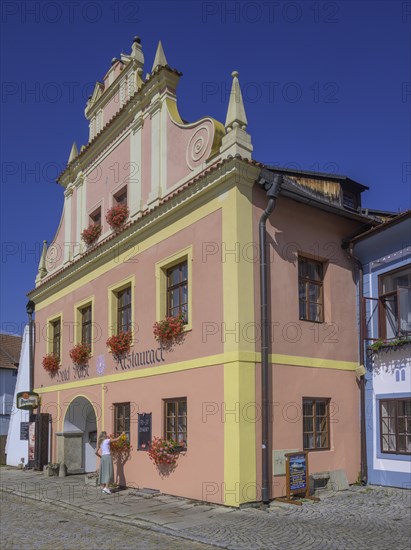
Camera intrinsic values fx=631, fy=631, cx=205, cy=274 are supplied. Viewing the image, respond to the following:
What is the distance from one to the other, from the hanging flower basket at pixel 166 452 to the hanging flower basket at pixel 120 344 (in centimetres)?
309

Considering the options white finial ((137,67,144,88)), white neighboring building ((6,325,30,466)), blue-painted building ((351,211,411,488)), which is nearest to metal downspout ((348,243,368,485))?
blue-painted building ((351,211,411,488))

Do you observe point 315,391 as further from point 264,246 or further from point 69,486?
point 69,486

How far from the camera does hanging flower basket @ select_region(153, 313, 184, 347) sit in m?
14.0

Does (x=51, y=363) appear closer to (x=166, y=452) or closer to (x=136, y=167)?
(x=136, y=167)

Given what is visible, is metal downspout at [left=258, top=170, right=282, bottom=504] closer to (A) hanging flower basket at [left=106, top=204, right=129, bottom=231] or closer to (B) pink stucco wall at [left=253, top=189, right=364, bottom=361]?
(B) pink stucco wall at [left=253, top=189, right=364, bottom=361]

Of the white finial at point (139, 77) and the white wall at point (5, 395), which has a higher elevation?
the white finial at point (139, 77)

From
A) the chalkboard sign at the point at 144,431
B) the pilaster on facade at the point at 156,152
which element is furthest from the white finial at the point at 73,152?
the chalkboard sign at the point at 144,431

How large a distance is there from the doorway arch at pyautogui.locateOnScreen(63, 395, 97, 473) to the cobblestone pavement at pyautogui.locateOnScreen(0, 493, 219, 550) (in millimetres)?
6933

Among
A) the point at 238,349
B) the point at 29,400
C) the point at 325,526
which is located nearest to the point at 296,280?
the point at 238,349

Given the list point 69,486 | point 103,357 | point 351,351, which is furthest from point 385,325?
point 69,486

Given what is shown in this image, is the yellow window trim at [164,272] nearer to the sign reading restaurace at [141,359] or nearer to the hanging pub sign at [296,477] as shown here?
the sign reading restaurace at [141,359]

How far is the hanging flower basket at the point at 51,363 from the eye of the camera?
21.3 metres

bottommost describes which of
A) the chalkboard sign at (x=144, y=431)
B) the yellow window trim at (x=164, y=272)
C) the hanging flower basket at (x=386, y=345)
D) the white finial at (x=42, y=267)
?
the chalkboard sign at (x=144, y=431)

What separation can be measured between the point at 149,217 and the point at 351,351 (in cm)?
589
